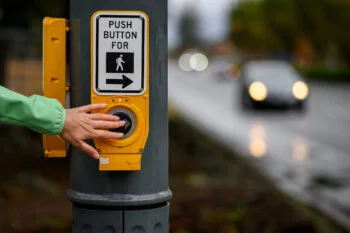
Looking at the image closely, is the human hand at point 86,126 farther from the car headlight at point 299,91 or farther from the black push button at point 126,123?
the car headlight at point 299,91

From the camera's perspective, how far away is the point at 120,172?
118 inches

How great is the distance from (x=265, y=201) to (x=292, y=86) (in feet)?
62.4

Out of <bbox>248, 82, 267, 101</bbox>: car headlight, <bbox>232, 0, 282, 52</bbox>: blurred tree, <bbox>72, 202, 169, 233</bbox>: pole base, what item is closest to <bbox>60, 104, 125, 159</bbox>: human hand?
<bbox>72, 202, 169, 233</bbox>: pole base

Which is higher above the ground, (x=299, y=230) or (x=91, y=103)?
(x=91, y=103)

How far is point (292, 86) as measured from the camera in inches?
1073

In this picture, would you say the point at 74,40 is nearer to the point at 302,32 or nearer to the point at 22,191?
the point at 22,191

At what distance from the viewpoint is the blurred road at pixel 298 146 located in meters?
10.4

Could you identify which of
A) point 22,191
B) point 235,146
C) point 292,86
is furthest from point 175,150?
point 292,86

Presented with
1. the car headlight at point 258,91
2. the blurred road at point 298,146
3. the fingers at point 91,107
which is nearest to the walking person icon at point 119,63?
the fingers at point 91,107

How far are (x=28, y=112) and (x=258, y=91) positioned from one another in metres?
24.5

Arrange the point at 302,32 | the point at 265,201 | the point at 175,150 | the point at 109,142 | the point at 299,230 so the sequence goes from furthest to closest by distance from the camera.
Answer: the point at 302,32
the point at 175,150
the point at 265,201
the point at 299,230
the point at 109,142

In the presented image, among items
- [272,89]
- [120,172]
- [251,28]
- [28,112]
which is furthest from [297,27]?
[28,112]

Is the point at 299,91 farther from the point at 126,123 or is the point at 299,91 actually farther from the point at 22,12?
the point at 126,123

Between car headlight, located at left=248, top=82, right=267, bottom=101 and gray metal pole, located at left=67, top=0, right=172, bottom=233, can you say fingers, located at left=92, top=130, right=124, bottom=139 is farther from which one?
car headlight, located at left=248, top=82, right=267, bottom=101
